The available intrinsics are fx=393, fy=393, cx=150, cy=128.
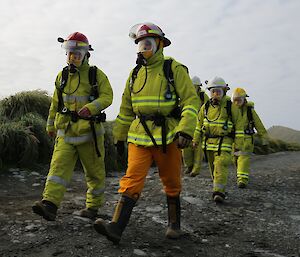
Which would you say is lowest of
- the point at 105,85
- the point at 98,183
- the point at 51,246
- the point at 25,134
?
the point at 51,246

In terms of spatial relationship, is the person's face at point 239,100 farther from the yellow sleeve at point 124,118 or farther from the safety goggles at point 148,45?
the safety goggles at point 148,45

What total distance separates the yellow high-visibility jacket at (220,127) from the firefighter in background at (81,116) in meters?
2.68

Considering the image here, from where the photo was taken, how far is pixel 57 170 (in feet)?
16.0

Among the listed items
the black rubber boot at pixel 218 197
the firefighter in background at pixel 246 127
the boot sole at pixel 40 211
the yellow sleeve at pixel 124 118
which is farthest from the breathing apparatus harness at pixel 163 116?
the firefighter in background at pixel 246 127

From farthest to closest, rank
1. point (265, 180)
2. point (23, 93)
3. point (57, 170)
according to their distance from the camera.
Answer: point (23, 93) < point (265, 180) < point (57, 170)

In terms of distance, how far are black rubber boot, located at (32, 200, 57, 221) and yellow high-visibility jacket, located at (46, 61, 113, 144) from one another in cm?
89

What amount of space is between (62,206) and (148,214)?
1.29 m

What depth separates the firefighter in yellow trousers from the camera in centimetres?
428

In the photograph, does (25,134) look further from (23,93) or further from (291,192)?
(291,192)

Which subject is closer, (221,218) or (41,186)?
(221,218)

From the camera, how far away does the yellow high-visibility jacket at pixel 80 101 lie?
510cm

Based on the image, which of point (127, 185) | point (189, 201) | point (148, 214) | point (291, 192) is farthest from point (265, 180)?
point (127, 185)

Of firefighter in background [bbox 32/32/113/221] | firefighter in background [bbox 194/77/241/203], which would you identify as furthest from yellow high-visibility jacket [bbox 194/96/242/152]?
firefighter in background [bbox 32/32/113/221]

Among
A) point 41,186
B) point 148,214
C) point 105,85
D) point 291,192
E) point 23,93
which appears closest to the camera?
point 105,85
